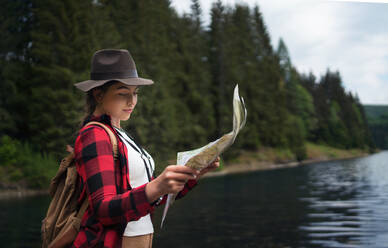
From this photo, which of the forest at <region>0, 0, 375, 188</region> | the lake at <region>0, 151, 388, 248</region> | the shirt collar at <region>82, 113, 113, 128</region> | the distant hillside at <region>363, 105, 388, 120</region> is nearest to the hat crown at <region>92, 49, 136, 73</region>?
the shirt collar at <region>82, 113, 113, 128</region>

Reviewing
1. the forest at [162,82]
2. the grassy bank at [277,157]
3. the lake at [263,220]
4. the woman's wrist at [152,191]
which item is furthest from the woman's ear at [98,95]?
the grassy bank at [277,157]

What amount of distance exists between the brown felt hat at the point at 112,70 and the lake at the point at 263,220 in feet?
14.2

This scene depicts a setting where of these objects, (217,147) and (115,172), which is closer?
(217,147)

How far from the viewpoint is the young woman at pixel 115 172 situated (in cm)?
103

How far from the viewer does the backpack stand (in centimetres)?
115

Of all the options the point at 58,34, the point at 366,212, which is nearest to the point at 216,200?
the point at 366,212

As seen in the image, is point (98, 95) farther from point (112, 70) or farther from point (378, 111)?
point (378, 111)

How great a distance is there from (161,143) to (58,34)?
287 inches

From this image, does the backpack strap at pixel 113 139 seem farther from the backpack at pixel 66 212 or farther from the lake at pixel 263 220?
the lake at pixel 263 220

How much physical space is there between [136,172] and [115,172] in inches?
3.4

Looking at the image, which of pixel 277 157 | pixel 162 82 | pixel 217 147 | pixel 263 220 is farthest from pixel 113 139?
pixel 277 157

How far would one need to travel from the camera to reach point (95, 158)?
1.08 m

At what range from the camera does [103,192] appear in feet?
3.50

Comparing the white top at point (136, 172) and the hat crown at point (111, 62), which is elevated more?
the hat crown at point (111, 62)
